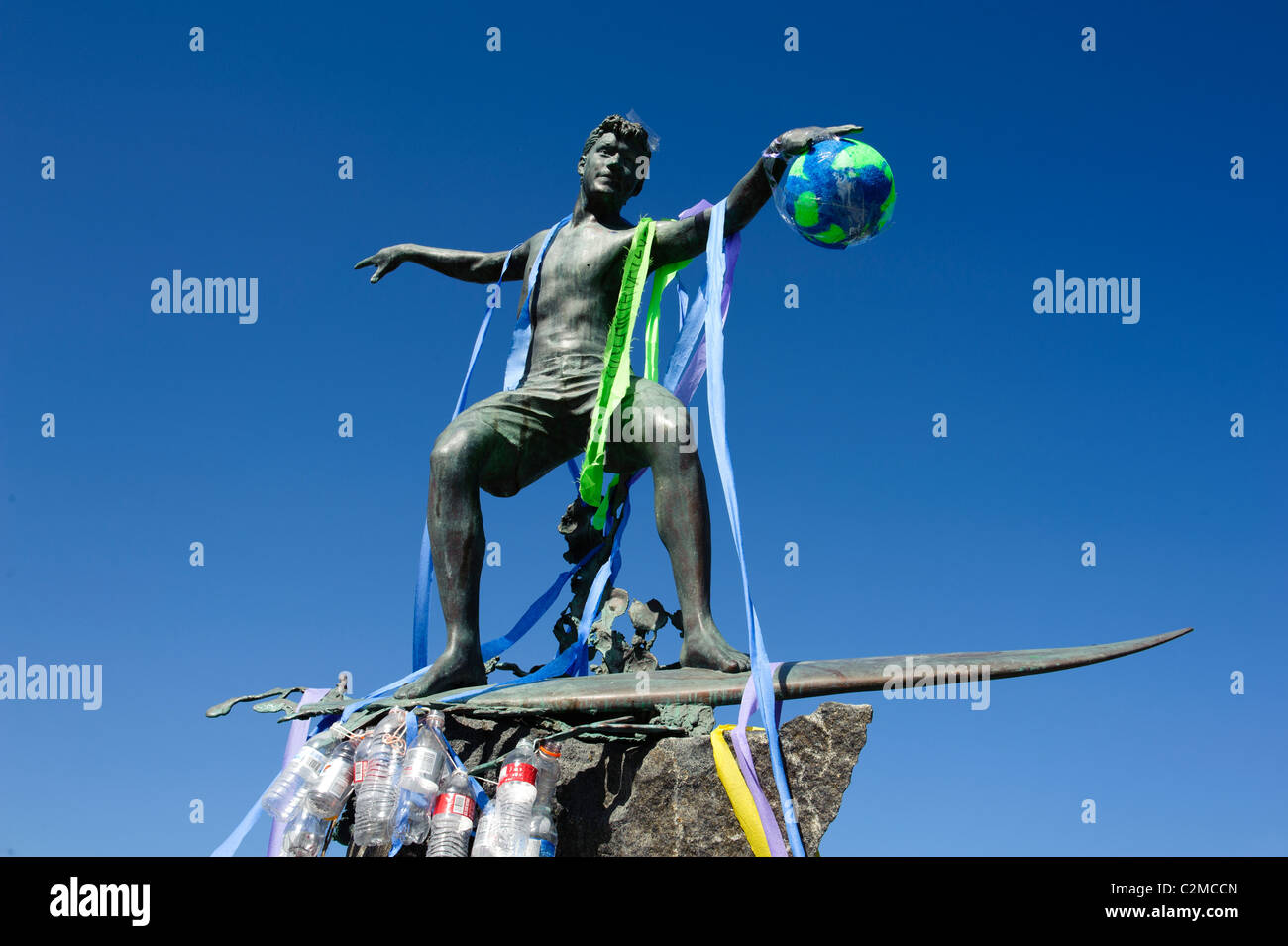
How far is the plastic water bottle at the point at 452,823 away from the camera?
14.0 ft

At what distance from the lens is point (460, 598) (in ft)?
17.4

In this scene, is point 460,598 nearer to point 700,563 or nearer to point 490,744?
point 490,744

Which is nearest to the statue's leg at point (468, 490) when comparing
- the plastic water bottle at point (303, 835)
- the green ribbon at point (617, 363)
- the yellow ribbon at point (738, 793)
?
the green ribbon at point (617, 363)

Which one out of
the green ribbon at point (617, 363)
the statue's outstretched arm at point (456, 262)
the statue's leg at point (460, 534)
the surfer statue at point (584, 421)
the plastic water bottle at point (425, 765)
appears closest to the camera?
the plastic water bottle at point (425, 765)

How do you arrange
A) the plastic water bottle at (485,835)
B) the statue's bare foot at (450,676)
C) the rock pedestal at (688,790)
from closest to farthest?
the plastic water bottle at (485,835)
the rock pedestal at (688,790)
the statue's bare foot at (450,676)

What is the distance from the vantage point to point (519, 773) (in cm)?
439

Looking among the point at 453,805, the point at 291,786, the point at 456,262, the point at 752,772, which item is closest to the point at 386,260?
Result: the point at 456,262

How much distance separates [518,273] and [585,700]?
2539 millimetres

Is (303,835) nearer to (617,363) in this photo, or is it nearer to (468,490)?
(468,490)

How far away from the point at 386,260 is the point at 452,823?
3.36 meters

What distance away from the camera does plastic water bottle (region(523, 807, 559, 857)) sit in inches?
168

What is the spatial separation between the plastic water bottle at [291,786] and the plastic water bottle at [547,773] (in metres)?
0.81

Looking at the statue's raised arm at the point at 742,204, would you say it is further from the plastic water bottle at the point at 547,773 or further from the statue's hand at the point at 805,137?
the plastic water bottle at the point at 547,773

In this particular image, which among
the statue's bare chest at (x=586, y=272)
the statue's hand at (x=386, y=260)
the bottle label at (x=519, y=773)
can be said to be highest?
the statue's hand at (x=386, y=260)
